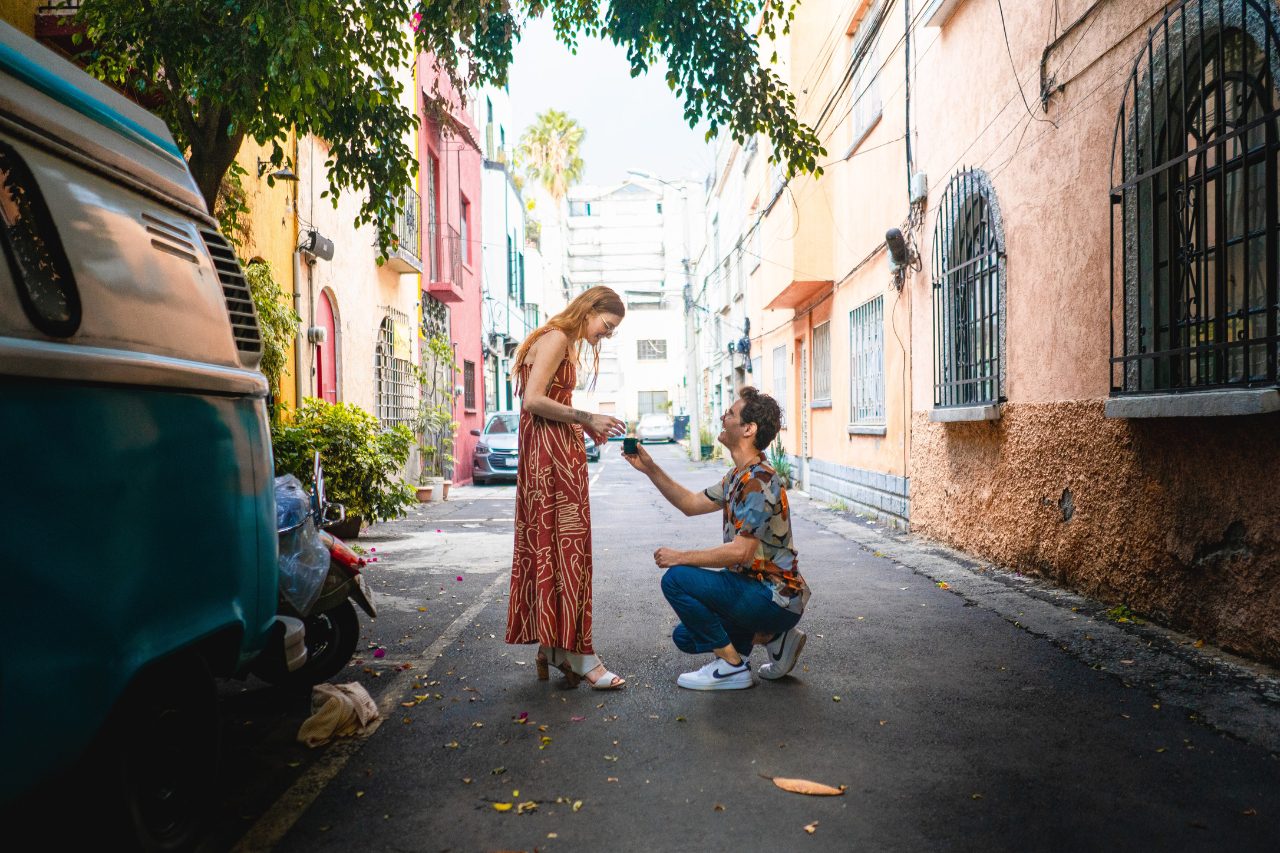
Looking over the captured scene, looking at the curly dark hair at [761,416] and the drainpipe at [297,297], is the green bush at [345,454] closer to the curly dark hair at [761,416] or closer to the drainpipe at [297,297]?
the drainpipe at [297,297]

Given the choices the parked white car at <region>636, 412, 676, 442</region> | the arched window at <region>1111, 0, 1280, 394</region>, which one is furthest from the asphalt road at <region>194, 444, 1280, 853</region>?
the parked white car at <region>636, 412, 676, 442</region>

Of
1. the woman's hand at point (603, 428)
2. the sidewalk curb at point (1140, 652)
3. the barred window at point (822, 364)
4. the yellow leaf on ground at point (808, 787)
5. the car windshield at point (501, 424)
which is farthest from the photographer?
the car windshield at point (501, 424)

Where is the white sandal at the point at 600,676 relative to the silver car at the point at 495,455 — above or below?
below

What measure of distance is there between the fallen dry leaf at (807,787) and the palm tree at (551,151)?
43896 millimetres

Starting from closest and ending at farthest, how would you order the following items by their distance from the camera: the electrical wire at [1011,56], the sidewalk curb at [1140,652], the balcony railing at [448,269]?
the sidewalk curb at [1140,652]
the electrical wire at [1011,56]
the balcony railing at [448,269]

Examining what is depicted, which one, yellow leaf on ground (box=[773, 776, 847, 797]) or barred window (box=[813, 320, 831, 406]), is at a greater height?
barred window (box=[813, 320, 831, 406])

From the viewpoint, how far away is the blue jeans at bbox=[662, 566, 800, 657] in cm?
457

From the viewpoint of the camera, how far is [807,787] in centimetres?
346

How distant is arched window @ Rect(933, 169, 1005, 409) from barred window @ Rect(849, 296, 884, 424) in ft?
8.64

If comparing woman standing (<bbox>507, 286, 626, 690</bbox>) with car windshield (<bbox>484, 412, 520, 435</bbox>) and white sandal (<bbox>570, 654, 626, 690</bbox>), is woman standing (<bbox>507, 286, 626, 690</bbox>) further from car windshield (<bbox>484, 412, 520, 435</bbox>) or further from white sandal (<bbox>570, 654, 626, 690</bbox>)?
car windshield (<bbox>484, 412, 520, 435</bbox>)

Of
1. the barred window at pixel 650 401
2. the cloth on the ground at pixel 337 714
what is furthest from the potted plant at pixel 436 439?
the barred window at pixel 650 401

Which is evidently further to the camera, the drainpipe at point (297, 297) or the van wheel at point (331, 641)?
the drainpipe at point (297, 297)

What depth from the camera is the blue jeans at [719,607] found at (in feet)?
15.0

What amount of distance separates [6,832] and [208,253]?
198 cm
